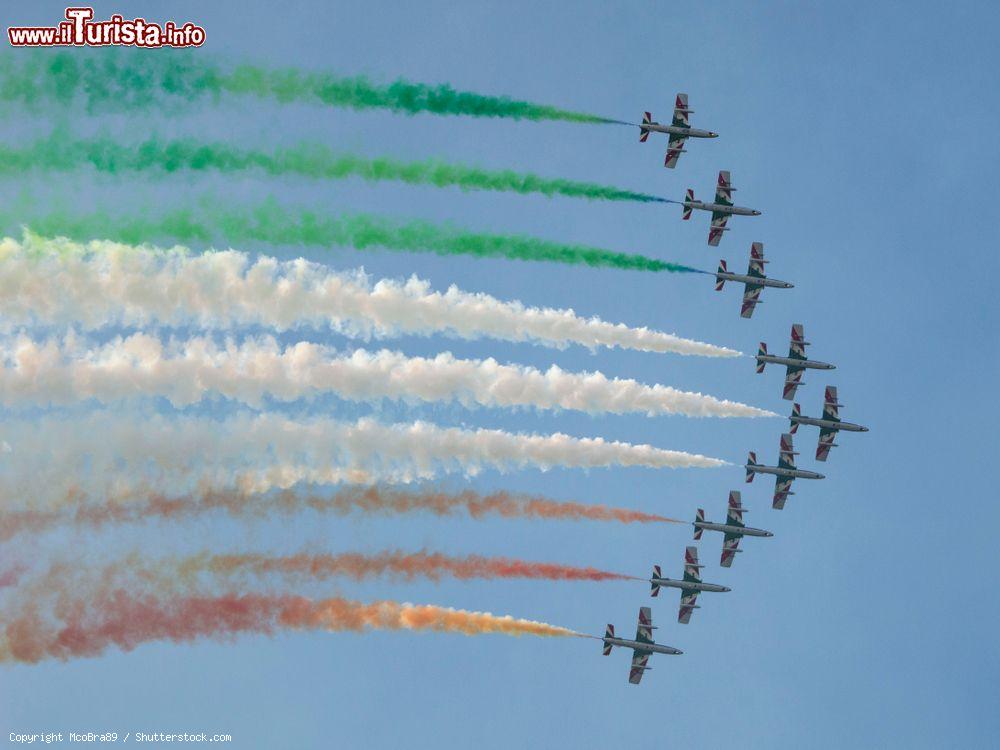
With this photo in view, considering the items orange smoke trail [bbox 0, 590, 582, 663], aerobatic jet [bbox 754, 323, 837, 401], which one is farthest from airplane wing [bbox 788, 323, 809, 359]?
orange smoke trail [bbox 0, 590, 582, 663]

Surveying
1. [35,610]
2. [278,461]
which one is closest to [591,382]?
[278,461]

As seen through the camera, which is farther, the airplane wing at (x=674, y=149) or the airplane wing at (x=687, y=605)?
the airplane wing at (x=687, y=605)

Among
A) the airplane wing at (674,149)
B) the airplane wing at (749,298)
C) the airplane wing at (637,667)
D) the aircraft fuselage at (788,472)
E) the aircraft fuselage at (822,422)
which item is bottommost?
the airplane wing at (637,667)

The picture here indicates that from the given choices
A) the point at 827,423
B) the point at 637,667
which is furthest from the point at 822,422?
the point at 637,667

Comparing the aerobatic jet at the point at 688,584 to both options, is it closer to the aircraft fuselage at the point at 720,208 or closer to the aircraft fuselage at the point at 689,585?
the aircraft fuselage at the point at 689,585

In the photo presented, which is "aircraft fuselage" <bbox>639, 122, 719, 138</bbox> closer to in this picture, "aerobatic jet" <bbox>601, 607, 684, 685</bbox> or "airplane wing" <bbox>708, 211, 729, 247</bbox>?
"airplane wing" <bbox>708, 211, 729, 247</bbox>

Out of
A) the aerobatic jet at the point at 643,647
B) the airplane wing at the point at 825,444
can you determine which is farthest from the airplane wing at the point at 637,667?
the airplane wing at the point at 825,444
